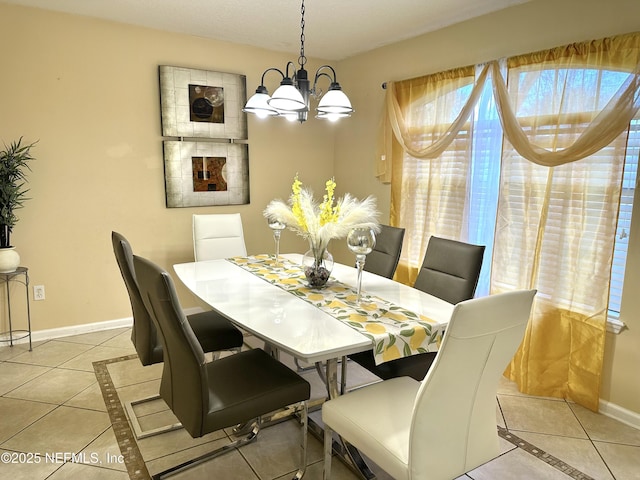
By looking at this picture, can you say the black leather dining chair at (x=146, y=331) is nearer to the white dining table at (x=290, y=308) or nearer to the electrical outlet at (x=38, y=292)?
the white dining table at (x=290, y=308)

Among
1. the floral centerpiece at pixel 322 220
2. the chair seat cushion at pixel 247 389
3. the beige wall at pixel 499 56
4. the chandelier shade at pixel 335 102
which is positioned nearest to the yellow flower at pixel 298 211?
the floral centerpiece at pixel 322 220

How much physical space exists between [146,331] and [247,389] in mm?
703

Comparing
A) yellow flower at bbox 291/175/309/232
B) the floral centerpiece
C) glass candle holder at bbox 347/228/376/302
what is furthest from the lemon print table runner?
yellow flower at bbox 291/175/309/232

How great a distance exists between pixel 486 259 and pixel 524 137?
0.90 metres

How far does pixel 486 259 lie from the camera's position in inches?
127

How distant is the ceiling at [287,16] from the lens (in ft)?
9.89

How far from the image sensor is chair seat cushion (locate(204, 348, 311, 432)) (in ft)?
5.57

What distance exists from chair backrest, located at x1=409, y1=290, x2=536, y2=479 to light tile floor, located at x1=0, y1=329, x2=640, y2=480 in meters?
0.69

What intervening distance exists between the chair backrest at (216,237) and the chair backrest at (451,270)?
1538mm

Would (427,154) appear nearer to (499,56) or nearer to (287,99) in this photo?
(499,56)

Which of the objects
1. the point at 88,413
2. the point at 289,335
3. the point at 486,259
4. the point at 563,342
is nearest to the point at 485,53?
the point at 486,259

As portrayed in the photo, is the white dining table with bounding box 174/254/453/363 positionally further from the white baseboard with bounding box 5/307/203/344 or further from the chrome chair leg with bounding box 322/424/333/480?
the white baseboard with bounding box 5/307/203/344

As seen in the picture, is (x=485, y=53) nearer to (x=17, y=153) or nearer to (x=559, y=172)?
(x=559, y=172)

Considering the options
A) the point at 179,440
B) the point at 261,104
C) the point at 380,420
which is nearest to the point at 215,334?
the point at 179,440
